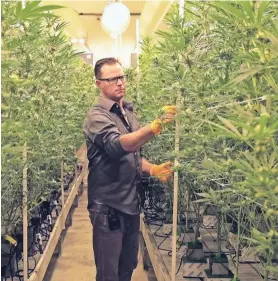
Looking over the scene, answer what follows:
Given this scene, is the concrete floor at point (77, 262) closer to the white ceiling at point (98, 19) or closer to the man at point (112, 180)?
the man at point (112, 180)

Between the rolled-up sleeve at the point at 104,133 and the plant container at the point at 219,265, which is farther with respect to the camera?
the plant container at the point at 219,265

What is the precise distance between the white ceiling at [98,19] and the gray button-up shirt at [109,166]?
126 inches

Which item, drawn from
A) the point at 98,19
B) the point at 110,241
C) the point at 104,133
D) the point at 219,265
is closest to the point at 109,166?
the point at 104,133

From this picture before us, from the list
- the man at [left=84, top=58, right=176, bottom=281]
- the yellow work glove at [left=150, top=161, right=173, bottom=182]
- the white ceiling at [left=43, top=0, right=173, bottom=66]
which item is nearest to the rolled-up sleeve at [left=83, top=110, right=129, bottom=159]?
the man at [left=84, top=58, right=176, bottom=281]

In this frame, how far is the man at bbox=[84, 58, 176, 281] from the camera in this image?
2.68 meters

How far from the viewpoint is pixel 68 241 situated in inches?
197

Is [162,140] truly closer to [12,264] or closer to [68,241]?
[12,264]

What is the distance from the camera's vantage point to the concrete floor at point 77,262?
3.98 meters

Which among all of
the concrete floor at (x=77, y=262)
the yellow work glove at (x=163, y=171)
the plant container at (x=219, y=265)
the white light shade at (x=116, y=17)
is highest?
the white light shade at (x=116, y=17)

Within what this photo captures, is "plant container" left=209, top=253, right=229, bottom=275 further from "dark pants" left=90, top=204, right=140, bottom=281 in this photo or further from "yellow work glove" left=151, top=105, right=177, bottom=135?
"yellow work glove" left=151, top=105, right=177, bottom=135

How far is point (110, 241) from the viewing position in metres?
2.68

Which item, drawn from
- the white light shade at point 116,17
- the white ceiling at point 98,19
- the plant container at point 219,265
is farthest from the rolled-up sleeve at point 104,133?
the white light shade at point 116,17

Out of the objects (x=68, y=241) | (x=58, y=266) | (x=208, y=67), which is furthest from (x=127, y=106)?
(x=68, y=241)

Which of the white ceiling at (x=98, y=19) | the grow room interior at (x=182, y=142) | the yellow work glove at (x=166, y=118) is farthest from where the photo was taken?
the white ceiling at (x=98, y=19)
